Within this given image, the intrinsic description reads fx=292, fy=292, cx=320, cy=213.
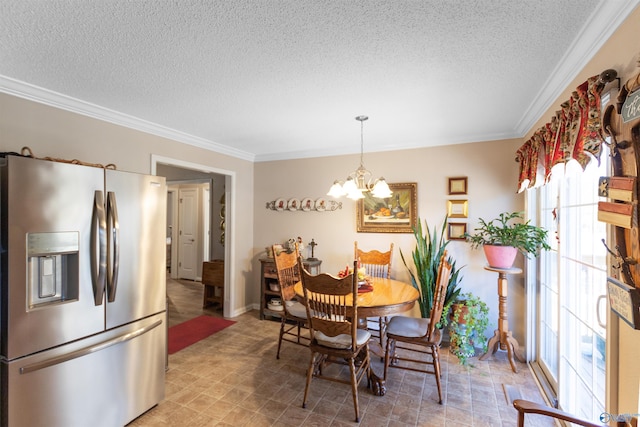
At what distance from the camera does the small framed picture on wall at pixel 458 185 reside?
3318 mm

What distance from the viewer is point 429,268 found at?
311 cm

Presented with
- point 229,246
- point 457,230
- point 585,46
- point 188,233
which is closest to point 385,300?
point 457,230

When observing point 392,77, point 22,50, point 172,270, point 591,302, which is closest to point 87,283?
A: point 22,50

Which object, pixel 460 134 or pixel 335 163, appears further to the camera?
pixel 335 163

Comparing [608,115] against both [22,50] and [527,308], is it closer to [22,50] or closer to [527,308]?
[527,308]

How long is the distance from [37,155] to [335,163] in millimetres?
2973

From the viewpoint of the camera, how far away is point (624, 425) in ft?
3.55

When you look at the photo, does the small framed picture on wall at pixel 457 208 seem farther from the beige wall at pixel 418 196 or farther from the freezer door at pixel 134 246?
the freezer door at pixel 134 246

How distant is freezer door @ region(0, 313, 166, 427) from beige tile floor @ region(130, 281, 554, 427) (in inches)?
8.1

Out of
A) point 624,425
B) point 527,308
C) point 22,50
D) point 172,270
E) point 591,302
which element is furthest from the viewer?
point 172,270

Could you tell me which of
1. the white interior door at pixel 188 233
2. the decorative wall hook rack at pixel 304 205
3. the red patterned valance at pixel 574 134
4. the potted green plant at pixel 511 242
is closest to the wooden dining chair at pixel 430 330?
the potted green plant at pixel 511 242

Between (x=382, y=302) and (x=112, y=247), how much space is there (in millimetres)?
1915

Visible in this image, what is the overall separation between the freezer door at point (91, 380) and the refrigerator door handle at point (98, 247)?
310 millimetres

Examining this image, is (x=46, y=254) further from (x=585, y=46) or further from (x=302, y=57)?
(x=585, y=46)
